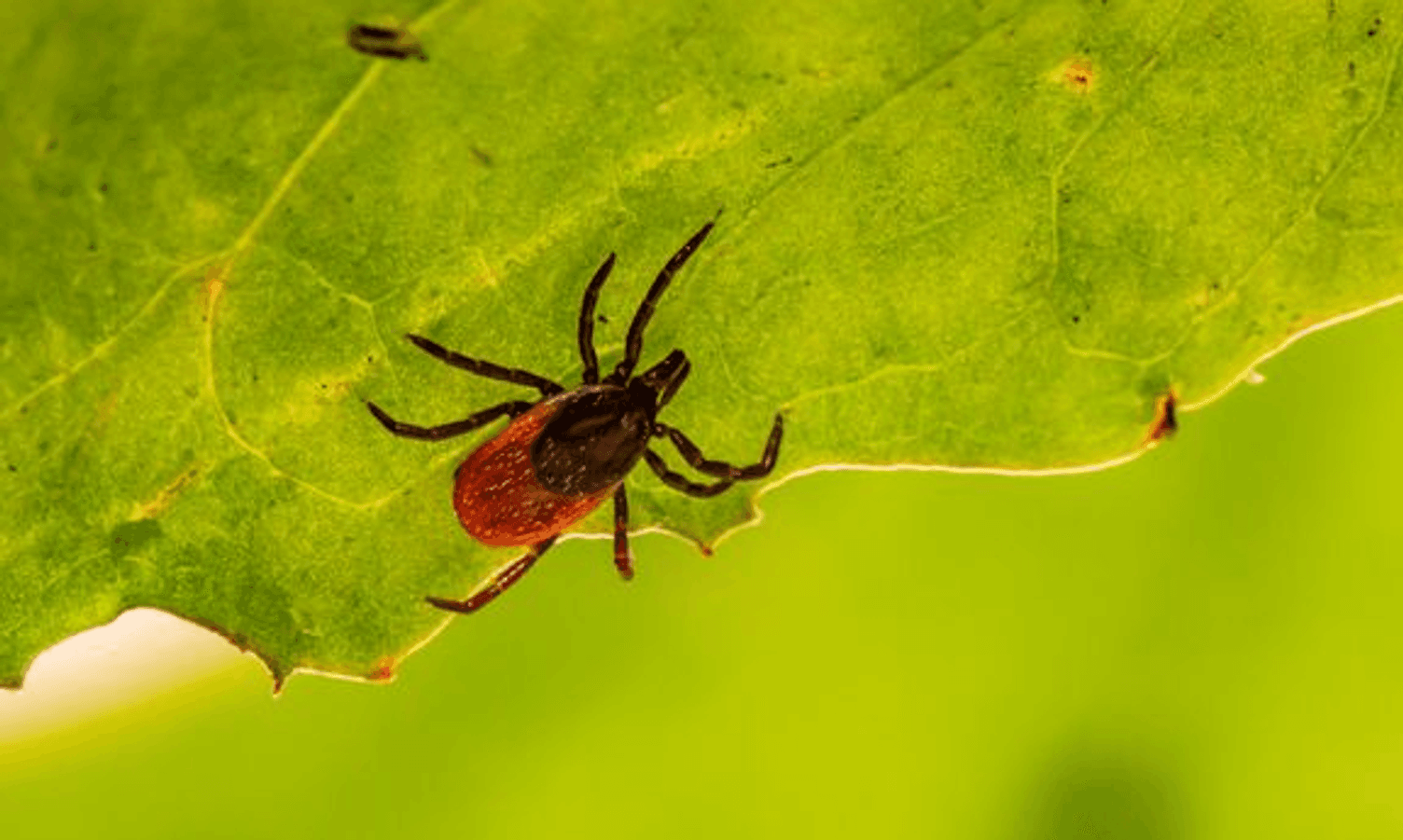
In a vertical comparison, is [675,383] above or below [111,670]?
above

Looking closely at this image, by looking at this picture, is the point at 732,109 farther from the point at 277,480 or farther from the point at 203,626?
the point at 203,626

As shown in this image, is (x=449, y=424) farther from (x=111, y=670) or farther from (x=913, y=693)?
(x=913, y=693)

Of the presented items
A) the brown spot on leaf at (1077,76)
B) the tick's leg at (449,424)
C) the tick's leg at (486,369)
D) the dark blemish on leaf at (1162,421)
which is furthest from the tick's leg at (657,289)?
the dark blemish on leaf at (1162,421)

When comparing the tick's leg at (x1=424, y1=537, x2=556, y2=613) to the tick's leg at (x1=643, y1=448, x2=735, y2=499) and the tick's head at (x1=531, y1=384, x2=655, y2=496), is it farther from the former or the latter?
the tick's leg at (x1=643, y1=448, x2=735, y2=499)

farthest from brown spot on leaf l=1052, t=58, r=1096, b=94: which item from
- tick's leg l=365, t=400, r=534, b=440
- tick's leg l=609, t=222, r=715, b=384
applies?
tick's leg l=365, t=400, r=534, b=440

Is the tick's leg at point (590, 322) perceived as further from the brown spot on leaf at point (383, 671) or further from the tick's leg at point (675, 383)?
the brown spot on leaf at point (383, 671)

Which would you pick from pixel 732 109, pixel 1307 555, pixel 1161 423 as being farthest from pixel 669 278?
pixel 1307 555

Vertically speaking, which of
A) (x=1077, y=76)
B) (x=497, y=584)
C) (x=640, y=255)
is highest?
(x=1077, y=76)

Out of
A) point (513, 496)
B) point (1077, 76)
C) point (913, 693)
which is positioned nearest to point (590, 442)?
point (513, 496)
